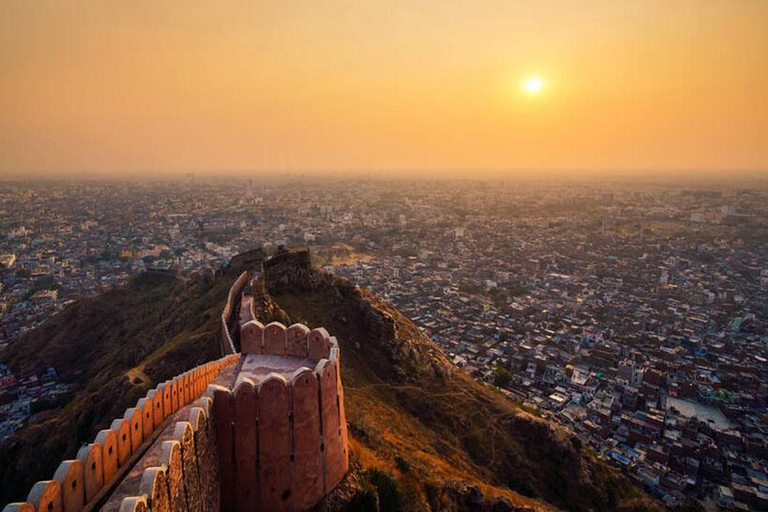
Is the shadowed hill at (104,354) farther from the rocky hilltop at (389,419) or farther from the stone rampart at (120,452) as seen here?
the stone rampart at (120,452)

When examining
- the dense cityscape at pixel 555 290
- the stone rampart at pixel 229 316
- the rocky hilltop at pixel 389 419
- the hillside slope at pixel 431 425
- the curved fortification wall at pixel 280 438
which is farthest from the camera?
the dense cityscape at pixel 555 290

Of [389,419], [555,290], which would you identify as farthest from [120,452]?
[555,290]

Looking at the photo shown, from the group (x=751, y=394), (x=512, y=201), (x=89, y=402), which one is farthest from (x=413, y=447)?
(x=512, y=201)

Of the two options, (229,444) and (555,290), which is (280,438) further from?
(555,290)

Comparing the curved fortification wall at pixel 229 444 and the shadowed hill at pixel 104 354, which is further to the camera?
the shadowed hill at pixel 104 354

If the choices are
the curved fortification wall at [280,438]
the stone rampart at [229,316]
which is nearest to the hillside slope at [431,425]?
the stone rampart at [229,316]

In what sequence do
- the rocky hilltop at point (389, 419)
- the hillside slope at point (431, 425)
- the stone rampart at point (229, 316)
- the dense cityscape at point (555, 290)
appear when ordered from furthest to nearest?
the dense cityscape at point (555, 290) → the stone rampart at point (229, 316) → the hillside slope at point (431, 425) → the rocky hilltop at point (389, 419)

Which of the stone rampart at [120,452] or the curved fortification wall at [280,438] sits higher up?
the stone rampart at [120,452]

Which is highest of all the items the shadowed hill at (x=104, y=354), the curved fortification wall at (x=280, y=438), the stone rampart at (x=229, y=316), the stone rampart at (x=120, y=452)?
the stone rampart at (x=120, y=452)
